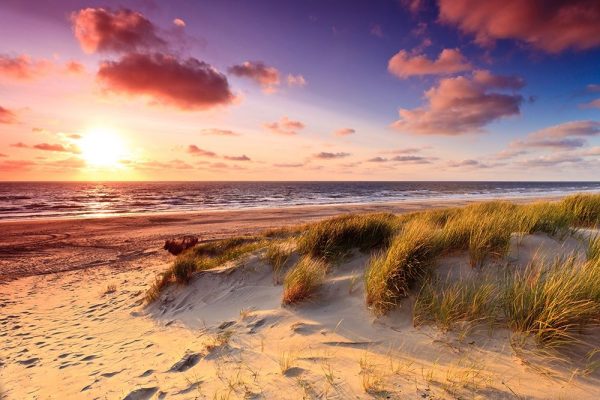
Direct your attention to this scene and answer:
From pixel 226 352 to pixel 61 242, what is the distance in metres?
18.2

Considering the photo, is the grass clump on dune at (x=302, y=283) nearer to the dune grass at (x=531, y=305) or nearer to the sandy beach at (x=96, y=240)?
the dune grass at (x=531, y=305)

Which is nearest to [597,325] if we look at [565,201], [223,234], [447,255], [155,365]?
[447,255]

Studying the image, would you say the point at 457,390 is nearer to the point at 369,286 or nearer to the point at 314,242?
the point at 369,286

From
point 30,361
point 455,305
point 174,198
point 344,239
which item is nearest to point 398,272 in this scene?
point 455,305

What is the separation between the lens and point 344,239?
25.2 ft

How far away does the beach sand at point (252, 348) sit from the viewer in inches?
131

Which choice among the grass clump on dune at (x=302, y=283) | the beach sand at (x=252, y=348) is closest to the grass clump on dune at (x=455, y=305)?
the beach sand at (x=252, y=348)

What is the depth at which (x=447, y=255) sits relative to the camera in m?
5.76

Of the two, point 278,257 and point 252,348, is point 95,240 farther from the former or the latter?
point 252,348

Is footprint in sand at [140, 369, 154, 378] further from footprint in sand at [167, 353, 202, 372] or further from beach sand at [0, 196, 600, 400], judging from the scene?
footprint in sand at [167, 353, 202, 372]

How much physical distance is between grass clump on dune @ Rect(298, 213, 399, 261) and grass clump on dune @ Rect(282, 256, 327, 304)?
1126 mm

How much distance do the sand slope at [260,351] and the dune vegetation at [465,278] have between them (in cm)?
22

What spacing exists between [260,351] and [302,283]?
4.94 ft

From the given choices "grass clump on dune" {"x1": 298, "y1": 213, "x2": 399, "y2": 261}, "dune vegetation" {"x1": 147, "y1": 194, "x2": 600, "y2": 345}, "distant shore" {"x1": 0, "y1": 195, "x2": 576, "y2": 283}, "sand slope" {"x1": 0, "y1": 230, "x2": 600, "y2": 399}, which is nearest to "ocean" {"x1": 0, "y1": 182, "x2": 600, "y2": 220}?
"distant shore" {"x1": 0, "y1": 195, "x2": 576, "y2": 283}
